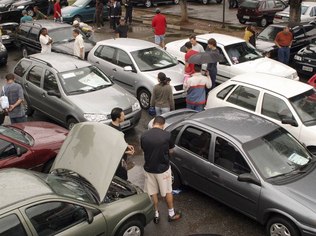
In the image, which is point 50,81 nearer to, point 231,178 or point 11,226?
point 231,178

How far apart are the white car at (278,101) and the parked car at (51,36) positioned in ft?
24.5

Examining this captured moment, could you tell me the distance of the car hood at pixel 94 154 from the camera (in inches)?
233

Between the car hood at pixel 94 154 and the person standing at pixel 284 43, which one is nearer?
the car hood at pixel 94 154

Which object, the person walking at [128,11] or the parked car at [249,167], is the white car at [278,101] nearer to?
the parked car at [249,167]

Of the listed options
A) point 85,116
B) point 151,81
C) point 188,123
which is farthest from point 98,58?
point 188,123

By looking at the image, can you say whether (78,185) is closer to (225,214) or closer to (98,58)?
(225,214)

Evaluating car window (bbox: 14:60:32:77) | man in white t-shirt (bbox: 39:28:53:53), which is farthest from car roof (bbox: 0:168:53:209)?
man in white t-shirt (bbox: 39:28:53:53)

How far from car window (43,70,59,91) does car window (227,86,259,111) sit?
411 cm

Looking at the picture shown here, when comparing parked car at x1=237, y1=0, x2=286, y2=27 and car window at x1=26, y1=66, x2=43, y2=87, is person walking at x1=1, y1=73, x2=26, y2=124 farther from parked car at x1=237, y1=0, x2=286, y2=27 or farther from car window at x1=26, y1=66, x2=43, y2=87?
parked car at x1=237, y1=0, x2=286, y2=27

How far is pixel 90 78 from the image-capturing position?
10844mm

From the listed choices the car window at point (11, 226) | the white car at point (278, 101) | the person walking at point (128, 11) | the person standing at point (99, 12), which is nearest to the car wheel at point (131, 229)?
the car window at point (11, 226)

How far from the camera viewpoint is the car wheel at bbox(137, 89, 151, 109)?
11.8 meters

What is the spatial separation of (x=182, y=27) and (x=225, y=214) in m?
15.7

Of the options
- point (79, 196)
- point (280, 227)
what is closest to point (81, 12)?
point (79, 196)
